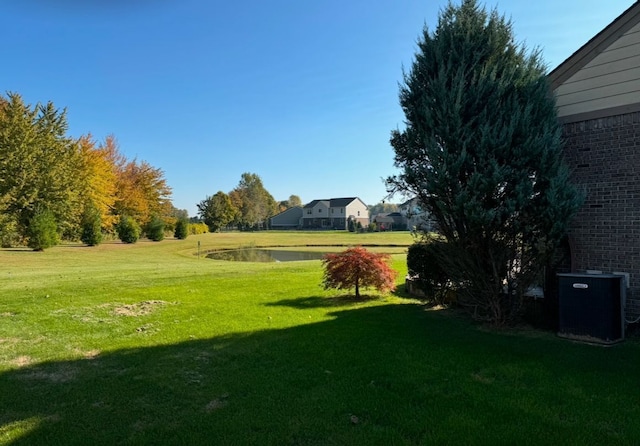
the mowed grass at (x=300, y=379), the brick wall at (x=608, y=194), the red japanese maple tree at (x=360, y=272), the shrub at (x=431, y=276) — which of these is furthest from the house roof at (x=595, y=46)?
the red japanese maple tree at (x=360, y=272)

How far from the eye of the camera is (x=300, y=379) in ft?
15.0

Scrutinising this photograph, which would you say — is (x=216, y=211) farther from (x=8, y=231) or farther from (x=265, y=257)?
(x=8, y=231)

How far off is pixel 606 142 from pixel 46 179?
31.6 metres

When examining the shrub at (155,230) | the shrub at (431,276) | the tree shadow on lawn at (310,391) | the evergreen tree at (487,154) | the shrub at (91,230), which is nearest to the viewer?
the tree shadow on lawn at (310,391)

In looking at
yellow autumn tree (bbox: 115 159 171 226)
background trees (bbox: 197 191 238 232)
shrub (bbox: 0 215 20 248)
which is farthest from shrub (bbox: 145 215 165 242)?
background trees (bbox: 197 191 238 232)

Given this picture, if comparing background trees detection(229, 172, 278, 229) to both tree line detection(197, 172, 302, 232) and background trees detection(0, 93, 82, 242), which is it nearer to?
tree line detection(197, 172, 302, 232)

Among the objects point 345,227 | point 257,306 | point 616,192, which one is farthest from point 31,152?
point 345,227

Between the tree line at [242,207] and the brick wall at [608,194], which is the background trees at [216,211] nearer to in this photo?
the tree line at [242,207]

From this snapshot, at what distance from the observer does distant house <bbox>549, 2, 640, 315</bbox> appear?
636 cm

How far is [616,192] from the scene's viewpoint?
6.51 metres

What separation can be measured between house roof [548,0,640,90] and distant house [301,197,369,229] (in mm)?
76579

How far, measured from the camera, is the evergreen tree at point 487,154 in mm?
6059

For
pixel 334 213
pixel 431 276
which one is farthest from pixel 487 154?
pixel 334 213

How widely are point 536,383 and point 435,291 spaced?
176 inches
